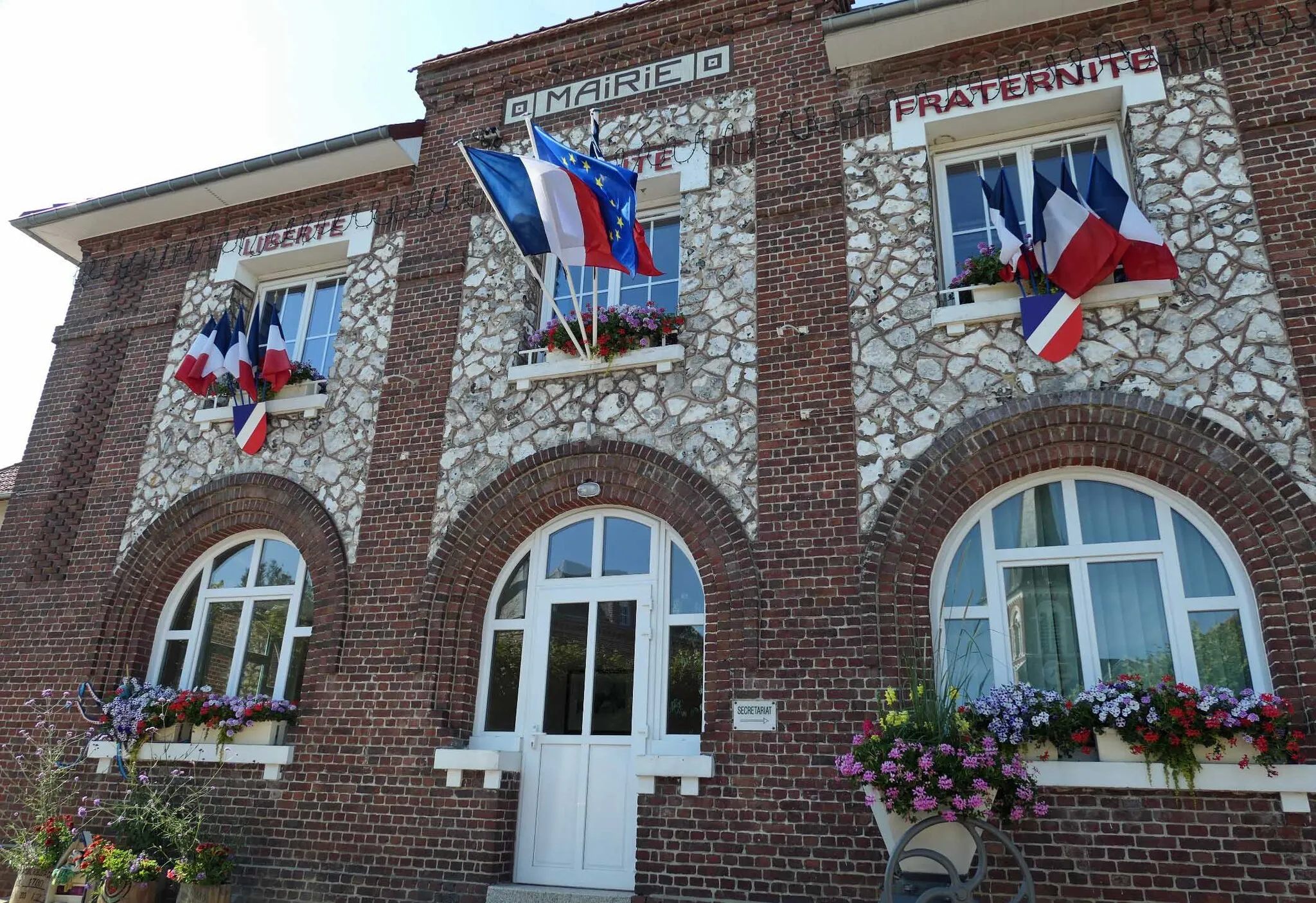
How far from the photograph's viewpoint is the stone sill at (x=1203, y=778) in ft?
18.5

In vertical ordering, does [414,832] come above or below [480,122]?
below

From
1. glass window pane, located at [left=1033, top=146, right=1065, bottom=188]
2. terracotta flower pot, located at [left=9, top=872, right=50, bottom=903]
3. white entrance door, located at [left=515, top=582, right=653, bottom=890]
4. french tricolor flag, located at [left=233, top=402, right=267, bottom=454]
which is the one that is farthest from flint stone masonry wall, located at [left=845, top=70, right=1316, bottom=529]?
terracotta flower pot, located at [left=9, top=872, right=50, bottom=903]

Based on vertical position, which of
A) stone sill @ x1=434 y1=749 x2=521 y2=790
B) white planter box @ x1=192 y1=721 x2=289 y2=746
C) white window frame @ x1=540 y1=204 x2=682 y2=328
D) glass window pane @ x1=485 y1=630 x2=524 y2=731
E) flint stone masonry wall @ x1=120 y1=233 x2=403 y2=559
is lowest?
stone sill @ x1=434 y1=749 x2=521 y2=790

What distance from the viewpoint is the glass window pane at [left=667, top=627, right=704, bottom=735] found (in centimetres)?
732

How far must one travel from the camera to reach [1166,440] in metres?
6.57

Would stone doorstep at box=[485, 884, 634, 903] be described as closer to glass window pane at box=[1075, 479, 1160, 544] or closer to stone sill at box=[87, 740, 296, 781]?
stone sill at box=[87, 740, 296, 781]

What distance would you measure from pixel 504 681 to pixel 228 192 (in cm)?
660

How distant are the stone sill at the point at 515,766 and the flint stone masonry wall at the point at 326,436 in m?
2.20

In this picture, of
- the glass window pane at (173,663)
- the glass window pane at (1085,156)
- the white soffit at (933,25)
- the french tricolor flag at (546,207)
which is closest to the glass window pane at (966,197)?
the glass window pane at (1085,156)

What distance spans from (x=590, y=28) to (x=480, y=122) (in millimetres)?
1510

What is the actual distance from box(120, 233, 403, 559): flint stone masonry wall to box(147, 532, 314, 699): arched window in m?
0.72

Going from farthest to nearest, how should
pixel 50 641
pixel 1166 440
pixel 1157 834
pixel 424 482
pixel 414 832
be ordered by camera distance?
1. pixel 50 641
2. pixel 424 482
3. pixel 414 832
4. pixel 1166 440
5. pixel 1157 834

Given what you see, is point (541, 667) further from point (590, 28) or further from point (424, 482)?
point (590, 28)

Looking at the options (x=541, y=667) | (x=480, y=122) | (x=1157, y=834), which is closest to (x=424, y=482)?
(x=541, y=667)
